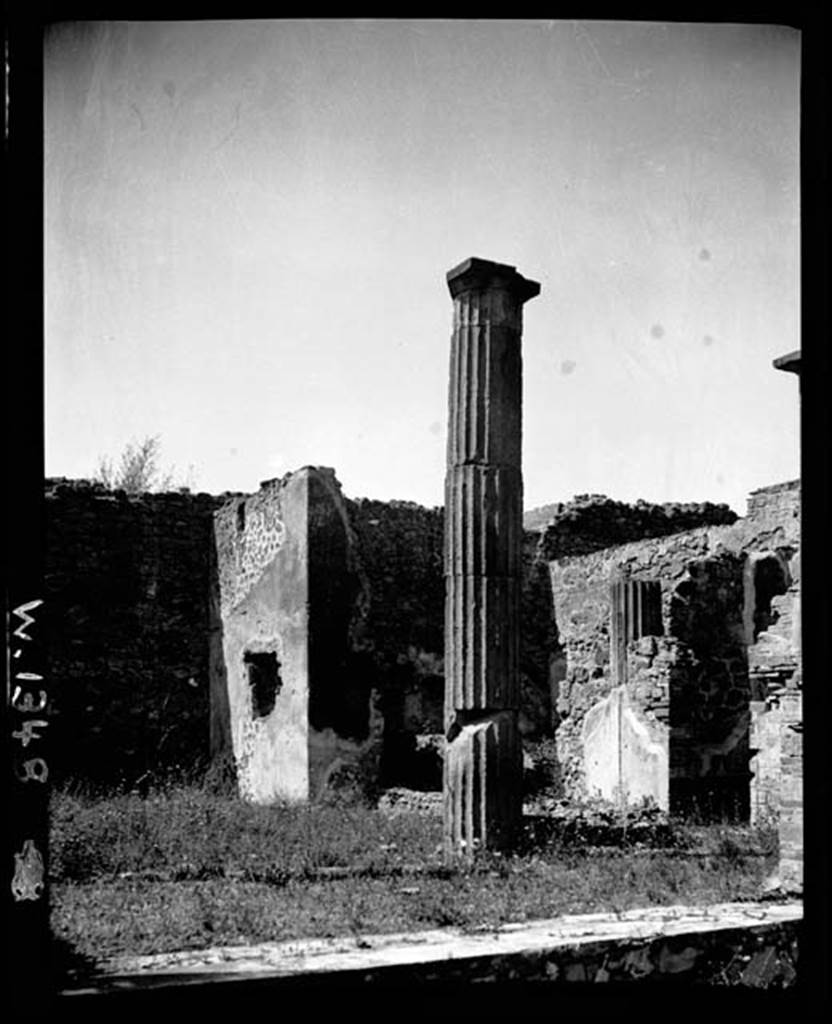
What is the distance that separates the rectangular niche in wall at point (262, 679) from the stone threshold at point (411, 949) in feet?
28.4

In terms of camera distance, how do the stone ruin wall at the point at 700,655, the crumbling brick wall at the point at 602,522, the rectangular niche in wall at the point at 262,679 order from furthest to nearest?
the crumbling brick wall at the point at 602,522
the rectangular niche in wall at the point at 262,679
the stone ruin wall at the point at 700,655

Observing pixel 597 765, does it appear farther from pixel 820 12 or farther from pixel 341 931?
pixel 820 12

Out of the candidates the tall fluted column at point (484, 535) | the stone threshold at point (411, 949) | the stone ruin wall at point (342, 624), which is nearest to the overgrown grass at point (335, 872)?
the tall fluted column at point (484, 535)

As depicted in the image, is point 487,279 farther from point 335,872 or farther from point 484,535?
point 335,872

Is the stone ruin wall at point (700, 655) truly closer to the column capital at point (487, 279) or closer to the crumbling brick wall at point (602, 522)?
the crumbling brick wall at point (602, 522)

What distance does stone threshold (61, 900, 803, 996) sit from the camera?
4.47m

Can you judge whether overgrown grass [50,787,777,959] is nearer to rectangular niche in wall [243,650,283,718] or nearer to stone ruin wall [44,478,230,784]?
rectangular niche in wall [243,650,283,718]

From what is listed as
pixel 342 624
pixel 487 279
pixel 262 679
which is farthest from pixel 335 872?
pixel 262 679

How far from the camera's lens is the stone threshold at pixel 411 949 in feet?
14.7

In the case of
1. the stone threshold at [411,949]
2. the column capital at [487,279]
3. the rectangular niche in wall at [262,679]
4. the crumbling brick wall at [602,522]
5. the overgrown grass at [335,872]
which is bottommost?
the overgrown grass at [335,872]

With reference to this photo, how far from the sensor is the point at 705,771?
12.6 m

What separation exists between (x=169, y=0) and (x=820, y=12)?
229cm

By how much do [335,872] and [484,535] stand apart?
8.88ft

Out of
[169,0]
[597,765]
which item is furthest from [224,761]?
[169,0]
